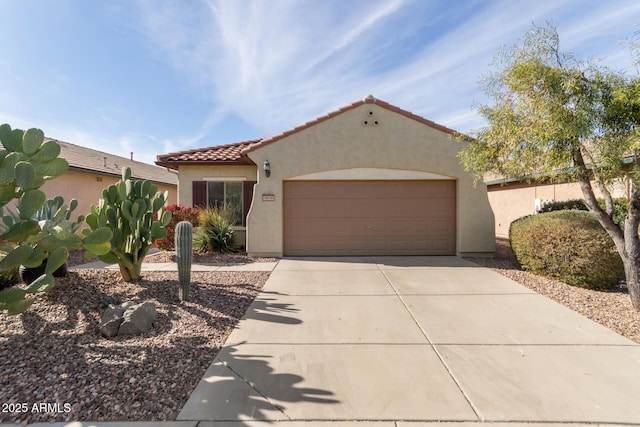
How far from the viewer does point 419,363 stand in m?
3.41

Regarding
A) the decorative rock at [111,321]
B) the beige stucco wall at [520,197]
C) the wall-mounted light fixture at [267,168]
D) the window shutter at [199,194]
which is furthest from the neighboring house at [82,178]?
the beige stucco wall at [520,197]

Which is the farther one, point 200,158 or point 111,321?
point 200,158

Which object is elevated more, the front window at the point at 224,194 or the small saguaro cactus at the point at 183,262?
the front window at the point at 224,194

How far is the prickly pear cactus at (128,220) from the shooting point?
549cm

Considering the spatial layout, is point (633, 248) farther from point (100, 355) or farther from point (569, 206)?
point (100, 355)

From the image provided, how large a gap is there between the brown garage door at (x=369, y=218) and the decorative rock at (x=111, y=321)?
576 centimetres

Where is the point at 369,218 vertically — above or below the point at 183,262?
above

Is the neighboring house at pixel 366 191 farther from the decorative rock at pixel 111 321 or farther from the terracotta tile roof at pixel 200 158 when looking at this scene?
the decorative rock at pixel 111 321

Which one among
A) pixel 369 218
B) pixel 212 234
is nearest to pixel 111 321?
pixel 212 234

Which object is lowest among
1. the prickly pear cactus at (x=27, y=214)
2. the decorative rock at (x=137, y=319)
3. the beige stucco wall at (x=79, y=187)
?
the decorative rock at (x=137, y=319)

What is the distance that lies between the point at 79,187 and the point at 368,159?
12.6m

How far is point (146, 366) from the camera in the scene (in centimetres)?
324

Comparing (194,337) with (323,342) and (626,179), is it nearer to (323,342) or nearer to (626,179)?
(323,342)

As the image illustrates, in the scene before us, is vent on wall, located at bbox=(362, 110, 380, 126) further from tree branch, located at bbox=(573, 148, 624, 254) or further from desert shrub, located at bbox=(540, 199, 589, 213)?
desert shrub, located at bbox=(540, 199, 589, 213)
